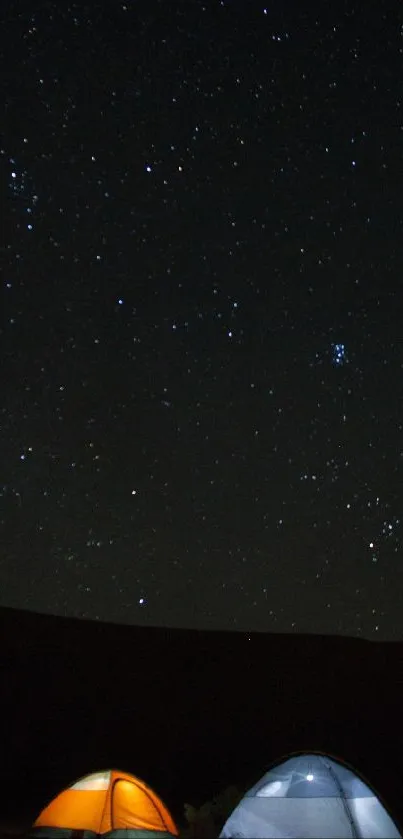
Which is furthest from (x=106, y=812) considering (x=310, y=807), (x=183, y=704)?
(x=183, y=704)

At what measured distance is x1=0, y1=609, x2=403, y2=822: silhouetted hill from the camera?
12.3 meters

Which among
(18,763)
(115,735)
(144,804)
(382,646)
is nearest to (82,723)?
(115,735)

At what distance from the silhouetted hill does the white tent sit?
469 centimetres

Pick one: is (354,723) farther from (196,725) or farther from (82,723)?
(82,723)

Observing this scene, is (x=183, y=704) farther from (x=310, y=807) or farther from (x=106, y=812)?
(x=310, y=807)

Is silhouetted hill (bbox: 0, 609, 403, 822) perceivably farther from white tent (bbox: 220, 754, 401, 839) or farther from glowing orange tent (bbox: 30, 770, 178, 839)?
white tent (bbox: 220, 754, 401, 839)

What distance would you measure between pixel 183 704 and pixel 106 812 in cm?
773

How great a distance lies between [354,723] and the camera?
540 inches

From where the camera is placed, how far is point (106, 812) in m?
6.71

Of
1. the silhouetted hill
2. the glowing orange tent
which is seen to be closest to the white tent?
the glowing orange tent

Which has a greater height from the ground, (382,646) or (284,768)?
(382,646)

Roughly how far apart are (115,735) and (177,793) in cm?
192

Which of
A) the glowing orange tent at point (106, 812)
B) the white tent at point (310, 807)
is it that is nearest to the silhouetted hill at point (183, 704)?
the glowing orange tent at point (106, 812)

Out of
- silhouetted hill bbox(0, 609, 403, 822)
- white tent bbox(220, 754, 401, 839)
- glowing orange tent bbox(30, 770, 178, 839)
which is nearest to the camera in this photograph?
white tent bbox(220, 754, 401, 839)
